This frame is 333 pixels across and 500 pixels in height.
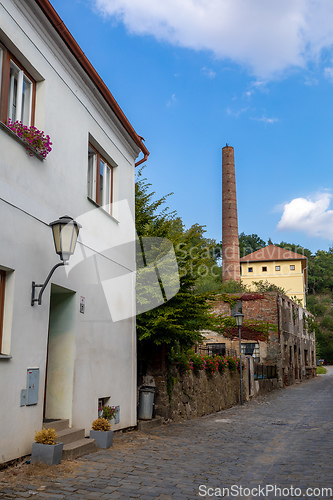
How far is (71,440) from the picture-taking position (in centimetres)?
681

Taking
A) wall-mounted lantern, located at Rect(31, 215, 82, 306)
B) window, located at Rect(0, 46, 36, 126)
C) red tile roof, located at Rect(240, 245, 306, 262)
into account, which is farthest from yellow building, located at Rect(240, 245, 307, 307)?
wall-mounted lantern, located at Rect(31, 215, 82, 306)

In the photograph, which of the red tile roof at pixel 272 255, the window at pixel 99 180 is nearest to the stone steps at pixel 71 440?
the window at pixel 99 180

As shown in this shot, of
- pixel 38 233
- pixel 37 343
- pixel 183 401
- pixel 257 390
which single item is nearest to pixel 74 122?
pixel 38 233

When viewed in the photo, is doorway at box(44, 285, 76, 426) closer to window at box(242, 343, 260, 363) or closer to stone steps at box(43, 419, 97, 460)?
stone steps at box(43, 419, 97, 460)

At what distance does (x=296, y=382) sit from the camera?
33656mm

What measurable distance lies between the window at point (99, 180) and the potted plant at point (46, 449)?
446 centimetres

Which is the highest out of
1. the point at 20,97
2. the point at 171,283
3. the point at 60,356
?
the point at 20,97

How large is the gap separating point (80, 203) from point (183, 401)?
6421mm

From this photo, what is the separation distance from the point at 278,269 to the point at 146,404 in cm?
5525

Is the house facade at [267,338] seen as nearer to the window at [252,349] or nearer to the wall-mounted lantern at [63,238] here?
the window at [252,349]

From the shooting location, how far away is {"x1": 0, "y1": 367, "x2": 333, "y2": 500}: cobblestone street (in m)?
4.92

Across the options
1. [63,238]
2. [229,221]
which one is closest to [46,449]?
[63,238]

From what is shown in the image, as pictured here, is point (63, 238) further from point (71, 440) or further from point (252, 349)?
point (252, 349)

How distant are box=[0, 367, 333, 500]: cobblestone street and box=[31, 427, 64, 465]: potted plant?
13.2 inches
